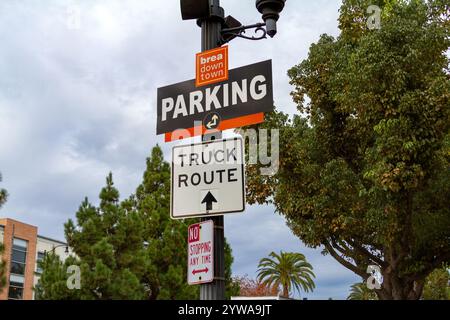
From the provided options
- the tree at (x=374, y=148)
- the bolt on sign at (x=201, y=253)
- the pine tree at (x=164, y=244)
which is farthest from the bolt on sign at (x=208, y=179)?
the pine tree at (x=164, y=244)

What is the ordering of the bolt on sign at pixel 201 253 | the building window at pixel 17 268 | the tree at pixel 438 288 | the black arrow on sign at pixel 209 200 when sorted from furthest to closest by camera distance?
the building window at pixel 17 268, the tree at pixel 438 288, the black arrow on sign at pixel 209 200, the bolt on sign at pixel 201 253

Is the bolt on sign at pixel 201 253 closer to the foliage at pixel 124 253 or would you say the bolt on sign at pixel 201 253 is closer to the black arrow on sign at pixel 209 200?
the black arrow on sign at pixel 209 200

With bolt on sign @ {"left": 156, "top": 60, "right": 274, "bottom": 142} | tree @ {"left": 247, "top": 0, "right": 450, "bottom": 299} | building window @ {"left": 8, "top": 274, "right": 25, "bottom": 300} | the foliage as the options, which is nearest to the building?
building window @ {"left": 8, "top": 274, "right": 25, "bottom": 300}

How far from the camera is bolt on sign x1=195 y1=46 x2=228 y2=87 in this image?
5.95 metres

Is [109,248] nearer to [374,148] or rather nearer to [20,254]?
[374,148]

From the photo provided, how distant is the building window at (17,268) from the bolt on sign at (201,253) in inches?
2064

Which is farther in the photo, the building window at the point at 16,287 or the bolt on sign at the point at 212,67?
the building window at the point at 16,287

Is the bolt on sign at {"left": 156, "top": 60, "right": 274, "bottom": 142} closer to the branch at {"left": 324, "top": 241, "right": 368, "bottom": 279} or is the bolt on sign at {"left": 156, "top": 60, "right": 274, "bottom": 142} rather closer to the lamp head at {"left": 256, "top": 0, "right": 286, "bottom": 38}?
the lamp head at {"left": 256, "top": 0, "right": 286, "bottom": 38}

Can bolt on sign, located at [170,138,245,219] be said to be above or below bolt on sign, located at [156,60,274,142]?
below

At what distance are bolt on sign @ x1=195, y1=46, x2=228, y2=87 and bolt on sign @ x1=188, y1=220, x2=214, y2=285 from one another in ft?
4.73

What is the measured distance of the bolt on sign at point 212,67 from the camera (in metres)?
5.95

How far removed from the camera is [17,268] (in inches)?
2222
